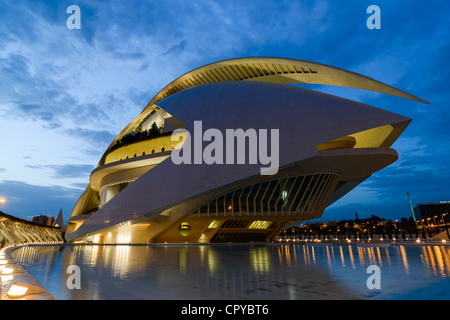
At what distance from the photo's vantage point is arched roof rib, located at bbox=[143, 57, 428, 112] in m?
20.4

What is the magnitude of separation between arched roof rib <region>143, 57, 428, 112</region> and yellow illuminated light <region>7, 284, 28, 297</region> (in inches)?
848

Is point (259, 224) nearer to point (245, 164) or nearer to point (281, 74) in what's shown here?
point (245, 164)

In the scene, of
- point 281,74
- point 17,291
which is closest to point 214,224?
point 281,74

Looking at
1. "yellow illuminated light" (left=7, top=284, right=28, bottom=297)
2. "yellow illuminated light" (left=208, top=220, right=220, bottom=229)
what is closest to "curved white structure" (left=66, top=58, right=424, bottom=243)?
"yellow illuminated light" (left=208, top=220, right=220, bottom=229)

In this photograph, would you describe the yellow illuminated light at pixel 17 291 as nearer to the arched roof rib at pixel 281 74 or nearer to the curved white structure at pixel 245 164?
the curved white structure at pixel 245 164

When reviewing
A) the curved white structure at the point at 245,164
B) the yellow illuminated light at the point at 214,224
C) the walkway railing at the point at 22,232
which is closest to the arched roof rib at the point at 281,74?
the curved white structure at the point at 245,164

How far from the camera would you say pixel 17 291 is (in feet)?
11.1

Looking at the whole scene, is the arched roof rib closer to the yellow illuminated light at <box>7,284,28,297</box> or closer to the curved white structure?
the curved white structure

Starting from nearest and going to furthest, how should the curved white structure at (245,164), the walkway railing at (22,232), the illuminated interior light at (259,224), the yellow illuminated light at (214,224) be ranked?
the curved white structure at (245,164) → the yellow illuminated light at (214,224) → the illuminated interior light at (259,224) → the walkway railing at (22,232)

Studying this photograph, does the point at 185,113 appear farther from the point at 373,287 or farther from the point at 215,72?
the point at 373,287

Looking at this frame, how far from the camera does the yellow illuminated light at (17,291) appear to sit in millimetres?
3334

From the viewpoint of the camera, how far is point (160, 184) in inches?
711

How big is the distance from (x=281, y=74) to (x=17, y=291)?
83.1 ft

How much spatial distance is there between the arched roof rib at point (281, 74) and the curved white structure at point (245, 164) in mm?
98
